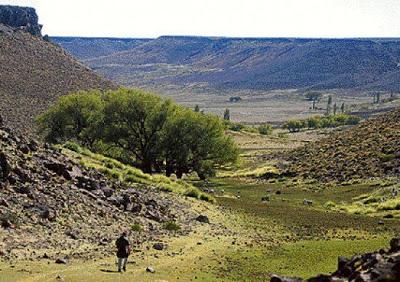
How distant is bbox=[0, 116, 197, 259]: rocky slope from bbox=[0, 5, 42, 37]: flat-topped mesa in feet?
412

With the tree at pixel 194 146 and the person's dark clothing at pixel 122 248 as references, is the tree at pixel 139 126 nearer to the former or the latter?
the tree at pixel 194 146

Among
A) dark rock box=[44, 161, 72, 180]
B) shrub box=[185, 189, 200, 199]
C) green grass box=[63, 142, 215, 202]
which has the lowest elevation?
shrub box=[185, 189, 200, 199]

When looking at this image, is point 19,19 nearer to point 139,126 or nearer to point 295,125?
point 295,125

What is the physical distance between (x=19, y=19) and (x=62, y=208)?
138 m

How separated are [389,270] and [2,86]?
11035 centimetres

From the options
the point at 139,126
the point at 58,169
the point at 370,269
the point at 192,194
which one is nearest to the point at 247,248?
the point at 58,169

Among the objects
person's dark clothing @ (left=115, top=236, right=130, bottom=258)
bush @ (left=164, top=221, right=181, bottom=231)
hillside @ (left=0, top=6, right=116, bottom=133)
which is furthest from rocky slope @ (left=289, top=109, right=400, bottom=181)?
hillside @ (left=0, top=6, right=116, bottom=133)

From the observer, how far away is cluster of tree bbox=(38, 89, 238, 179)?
62594mm

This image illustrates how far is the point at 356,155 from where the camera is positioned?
2579 inches

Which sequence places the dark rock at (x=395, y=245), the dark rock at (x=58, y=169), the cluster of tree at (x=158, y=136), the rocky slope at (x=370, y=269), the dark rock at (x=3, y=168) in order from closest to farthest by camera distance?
the rocky slope at (x=370, y=269)
the dark rock at (x=395, y=245)
the dark rock at (x=3, y=168)
the dark rock at (x=58, y=169)
the cluster of tree at (x=158, y=136)

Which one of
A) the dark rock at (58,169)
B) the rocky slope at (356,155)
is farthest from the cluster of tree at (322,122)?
the dark rock at (58,169)

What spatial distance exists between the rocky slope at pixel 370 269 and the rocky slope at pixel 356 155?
41200 mm

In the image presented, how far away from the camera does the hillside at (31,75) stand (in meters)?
105

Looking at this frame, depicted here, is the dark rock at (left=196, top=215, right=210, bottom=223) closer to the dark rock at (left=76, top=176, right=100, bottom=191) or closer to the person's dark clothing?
the dark rock at (left=76, top=176, right=100, bottom=191)
